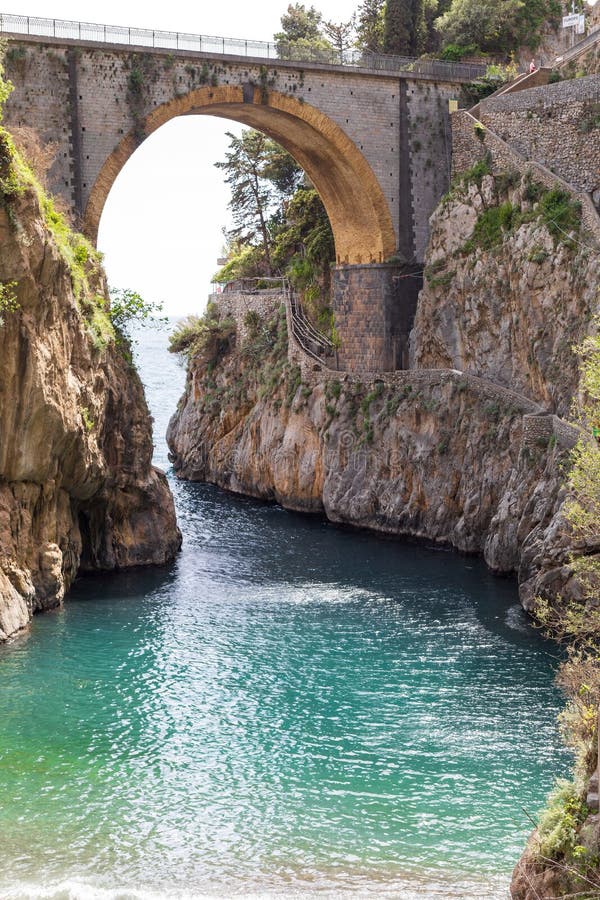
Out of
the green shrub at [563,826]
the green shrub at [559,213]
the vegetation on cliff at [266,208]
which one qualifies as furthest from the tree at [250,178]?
the green shrub at [563,826]

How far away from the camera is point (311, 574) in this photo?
37.2 m

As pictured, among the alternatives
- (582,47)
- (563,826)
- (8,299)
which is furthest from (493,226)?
(563,826)

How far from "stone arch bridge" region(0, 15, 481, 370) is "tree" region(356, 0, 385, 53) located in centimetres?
1856

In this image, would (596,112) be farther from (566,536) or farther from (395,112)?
(566,536)

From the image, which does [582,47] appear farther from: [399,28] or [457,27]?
[399,28]

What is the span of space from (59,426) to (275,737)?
11545mm

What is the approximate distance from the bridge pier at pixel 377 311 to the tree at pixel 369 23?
72.3 ft

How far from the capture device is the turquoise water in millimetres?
18297

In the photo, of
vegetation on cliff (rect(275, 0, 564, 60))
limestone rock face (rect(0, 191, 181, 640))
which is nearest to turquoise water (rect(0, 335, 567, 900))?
limestone rock face (rect(0, 191, 181, 640))

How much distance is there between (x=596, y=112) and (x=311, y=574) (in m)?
17.9

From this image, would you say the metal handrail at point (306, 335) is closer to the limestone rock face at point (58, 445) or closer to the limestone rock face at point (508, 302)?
the limestone rock face at point (508, 302)

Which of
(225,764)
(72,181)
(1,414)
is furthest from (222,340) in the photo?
(225,764)

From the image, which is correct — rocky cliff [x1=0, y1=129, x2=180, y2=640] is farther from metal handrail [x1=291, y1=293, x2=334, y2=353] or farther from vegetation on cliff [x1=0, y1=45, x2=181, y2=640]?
metal handrail [x1=291, y1=293, x2=334, y2=353]

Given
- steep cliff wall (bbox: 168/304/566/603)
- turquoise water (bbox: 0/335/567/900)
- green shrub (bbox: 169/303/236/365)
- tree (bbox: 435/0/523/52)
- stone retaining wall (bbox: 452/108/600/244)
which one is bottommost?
turquoise water (bbox: 0/335/567/900)
